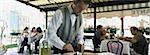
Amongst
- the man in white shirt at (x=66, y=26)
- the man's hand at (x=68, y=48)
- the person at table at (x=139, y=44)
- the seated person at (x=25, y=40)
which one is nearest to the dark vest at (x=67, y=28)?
the man in white shirt at (x=66, y=26)

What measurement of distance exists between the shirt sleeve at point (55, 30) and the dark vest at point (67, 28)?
3cm

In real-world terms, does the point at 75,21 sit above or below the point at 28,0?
below

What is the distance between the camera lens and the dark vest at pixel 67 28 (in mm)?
1590

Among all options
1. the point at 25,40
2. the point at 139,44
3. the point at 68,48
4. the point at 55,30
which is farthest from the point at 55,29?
the point at 25,40

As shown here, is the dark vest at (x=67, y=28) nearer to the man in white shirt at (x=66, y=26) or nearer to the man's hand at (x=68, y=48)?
the man in white shirt at (x=66, y=26)

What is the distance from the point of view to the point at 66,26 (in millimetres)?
1621

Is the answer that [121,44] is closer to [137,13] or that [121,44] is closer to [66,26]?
[66,26]

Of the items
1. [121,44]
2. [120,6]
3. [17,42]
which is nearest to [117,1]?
[120,6]

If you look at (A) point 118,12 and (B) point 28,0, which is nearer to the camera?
(A) point 118,12

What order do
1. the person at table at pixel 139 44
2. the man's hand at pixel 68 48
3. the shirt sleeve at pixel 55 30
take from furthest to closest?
the person at table at pixel 139 44 → the shirt sleeve at pixel 55 30 → the man's hand at pixel 68 48

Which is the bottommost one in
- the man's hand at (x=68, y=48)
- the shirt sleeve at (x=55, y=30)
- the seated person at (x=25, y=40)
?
the seated person at (x=25, y=40)

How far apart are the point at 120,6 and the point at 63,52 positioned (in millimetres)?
8647

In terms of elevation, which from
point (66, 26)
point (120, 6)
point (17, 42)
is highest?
point (120, 6)

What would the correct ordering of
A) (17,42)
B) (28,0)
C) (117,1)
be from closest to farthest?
(17,42) → (117,1) → (28,0)
